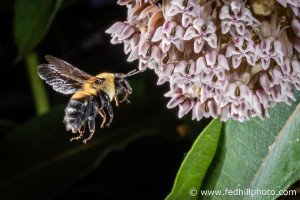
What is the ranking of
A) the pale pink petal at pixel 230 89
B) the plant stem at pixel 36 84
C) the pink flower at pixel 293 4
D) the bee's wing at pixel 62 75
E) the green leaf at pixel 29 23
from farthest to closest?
the plant stem at pixel 36 84
the green leaf at pixel 29 23
the bee's wing at pixel 62 75
the pale pink petal at pixel 230 89
the pink flower at pixel 293 4

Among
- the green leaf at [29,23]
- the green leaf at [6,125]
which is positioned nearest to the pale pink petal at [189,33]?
the green leaf at [29,23]

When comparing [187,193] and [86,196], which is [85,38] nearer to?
[86,196]

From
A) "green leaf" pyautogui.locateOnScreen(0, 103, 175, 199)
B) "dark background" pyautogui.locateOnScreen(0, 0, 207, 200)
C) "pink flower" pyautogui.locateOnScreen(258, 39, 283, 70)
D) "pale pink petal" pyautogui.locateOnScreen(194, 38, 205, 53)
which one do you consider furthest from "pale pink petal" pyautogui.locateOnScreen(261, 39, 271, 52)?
"green leaf" pyautogui.locateOnScreen(0, 103, 175, 199)

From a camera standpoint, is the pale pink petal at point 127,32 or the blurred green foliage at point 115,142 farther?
the blurred green foliage at point 115,142

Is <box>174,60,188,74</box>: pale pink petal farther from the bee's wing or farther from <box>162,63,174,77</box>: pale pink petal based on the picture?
the bee's wing

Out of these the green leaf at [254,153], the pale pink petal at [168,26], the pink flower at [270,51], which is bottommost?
the green leaf at [254,153]

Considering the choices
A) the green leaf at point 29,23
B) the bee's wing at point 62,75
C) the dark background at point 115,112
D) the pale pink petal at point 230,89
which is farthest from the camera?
the dark background at point 115,112

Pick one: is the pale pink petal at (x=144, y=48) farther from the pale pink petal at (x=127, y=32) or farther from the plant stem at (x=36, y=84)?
the plant stem at (x=36, y=84)

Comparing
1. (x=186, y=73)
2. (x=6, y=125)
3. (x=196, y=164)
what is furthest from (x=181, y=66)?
(x=6, y=125)
